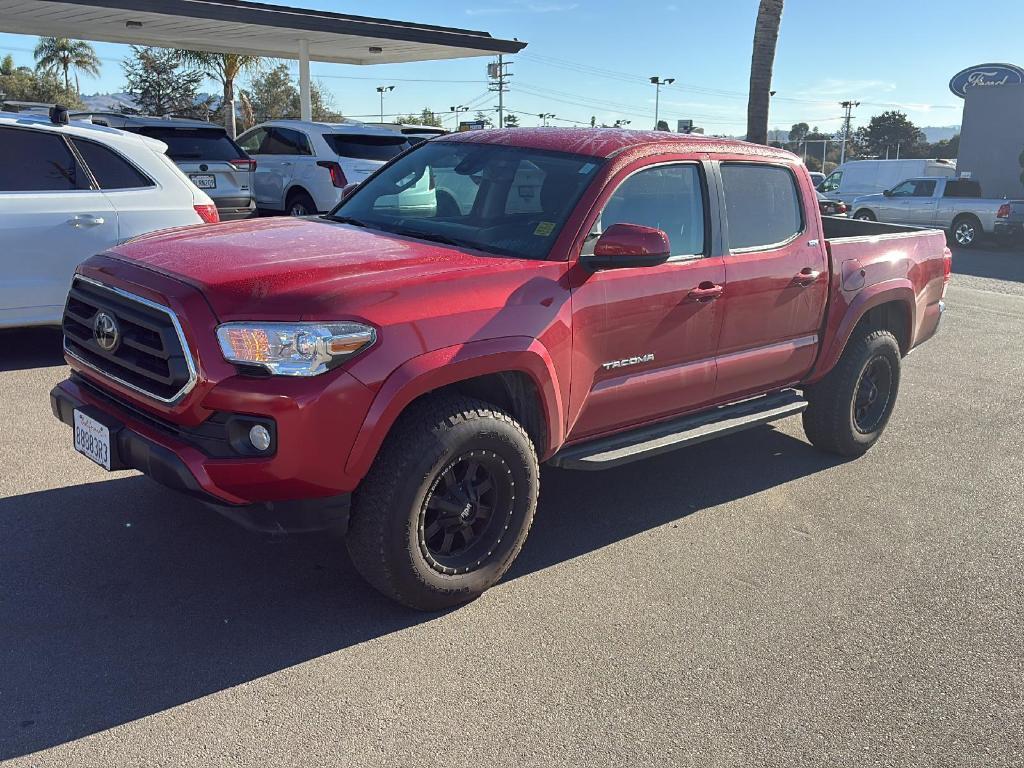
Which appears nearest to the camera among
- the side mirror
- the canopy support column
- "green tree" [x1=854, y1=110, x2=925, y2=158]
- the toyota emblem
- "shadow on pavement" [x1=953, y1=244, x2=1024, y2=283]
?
the toyota emblem

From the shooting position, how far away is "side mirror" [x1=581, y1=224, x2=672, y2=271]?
12.9 ft

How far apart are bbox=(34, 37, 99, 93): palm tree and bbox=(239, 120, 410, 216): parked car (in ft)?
150

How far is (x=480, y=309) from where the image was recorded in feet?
11.9

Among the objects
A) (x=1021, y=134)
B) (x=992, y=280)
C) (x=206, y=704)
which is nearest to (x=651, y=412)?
(x=206, y=704)

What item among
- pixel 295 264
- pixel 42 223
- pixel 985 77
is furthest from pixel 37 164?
pixel 985 77

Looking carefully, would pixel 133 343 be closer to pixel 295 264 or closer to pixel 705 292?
pixel 295 264

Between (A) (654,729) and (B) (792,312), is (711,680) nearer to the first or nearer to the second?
(A) (654,729)

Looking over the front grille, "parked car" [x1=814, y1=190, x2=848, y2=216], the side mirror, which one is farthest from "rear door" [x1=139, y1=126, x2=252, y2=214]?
"parked car" [x1=814, y1=190, x2=848, y2=216]

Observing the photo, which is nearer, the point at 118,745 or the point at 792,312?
the point at 118,745

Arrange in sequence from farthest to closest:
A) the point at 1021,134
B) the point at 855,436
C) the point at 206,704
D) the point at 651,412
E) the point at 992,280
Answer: the point at 1021,134, the point at 992,280, the point at 855,436, the point at 651,412, the point at 206,704

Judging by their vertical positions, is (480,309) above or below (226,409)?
above

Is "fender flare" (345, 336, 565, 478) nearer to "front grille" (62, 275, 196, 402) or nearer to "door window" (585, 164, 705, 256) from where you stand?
"front grille" (62, 275, 196, 402)

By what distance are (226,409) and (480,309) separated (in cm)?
102

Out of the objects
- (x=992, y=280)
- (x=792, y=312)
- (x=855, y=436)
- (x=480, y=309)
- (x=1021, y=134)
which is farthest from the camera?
(x=1021, y=134)
